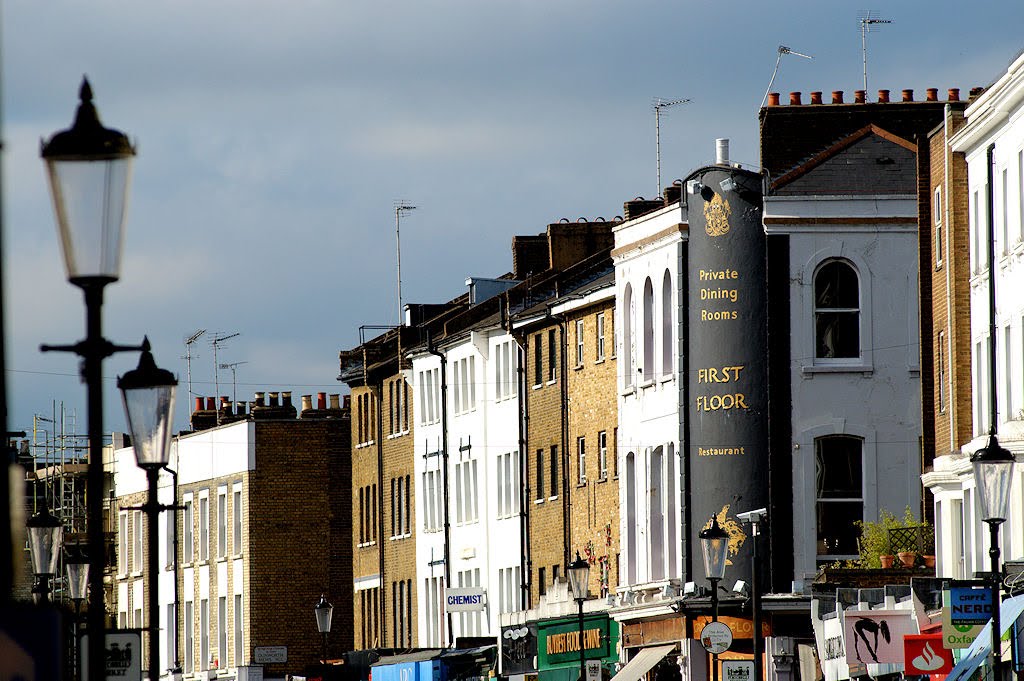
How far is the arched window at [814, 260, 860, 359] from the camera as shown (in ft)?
153

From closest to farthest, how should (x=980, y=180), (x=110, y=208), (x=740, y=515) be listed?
1. (x=110, y=208)
2. (x=980, y=180)
3. (x=740, y=515)

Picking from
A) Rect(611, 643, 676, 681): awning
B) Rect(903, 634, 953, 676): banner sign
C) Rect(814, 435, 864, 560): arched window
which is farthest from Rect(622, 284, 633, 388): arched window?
Rect(903, 634, 953, 676): banner sign

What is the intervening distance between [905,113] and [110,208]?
3944cm

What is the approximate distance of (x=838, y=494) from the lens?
46.3 m

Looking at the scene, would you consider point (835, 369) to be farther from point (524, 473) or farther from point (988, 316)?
point (524, 473)

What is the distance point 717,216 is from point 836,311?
10.2 ft

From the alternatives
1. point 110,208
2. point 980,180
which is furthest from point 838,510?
point 110,208

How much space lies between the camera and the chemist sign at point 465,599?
61219 mm

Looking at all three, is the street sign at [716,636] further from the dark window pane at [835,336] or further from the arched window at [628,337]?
the arched window at [628,337]

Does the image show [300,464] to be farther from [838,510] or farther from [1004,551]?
[1004,551]

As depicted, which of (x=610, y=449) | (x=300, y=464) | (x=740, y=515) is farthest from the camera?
(x=300, y=464)

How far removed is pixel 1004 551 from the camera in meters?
35.0

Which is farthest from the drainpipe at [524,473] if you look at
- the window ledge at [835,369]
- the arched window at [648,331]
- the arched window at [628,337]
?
the window ledge at [835,369]

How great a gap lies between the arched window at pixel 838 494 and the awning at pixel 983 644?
609 inches
